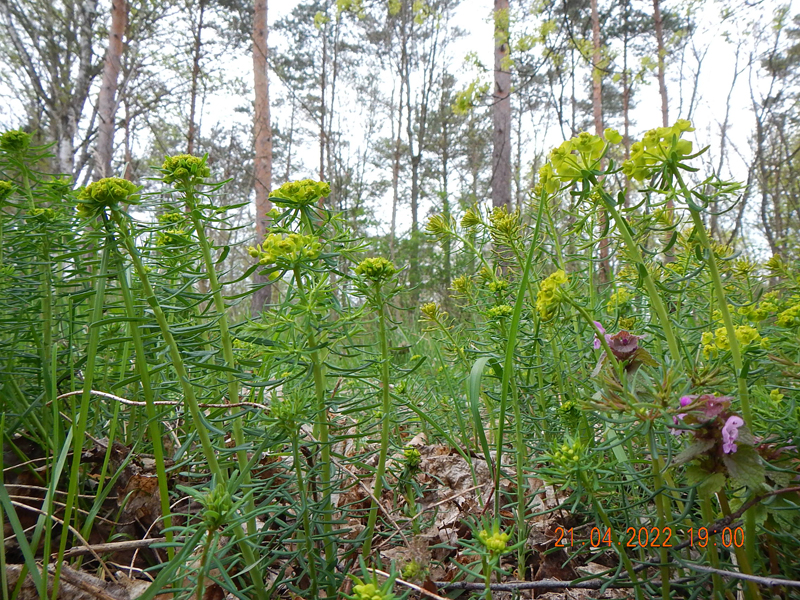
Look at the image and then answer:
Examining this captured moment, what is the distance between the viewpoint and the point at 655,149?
95cm

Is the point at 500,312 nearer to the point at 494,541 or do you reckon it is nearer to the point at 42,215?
the point at 494,541

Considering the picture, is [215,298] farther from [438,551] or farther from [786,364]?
[786,364]

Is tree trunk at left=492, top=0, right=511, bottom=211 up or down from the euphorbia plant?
up

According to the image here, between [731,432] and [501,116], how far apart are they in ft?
28.3

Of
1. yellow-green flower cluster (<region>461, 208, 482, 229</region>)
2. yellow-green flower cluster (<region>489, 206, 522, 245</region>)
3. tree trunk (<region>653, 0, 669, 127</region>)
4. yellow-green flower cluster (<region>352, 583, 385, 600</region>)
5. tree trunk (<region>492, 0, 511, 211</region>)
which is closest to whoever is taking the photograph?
yellow-green flower cluster (<region>352, 583, 385, 600</region>)

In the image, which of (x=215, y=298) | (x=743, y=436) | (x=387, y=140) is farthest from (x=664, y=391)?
(x=387, y=140)

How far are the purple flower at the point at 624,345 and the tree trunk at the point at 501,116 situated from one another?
7.26 metres

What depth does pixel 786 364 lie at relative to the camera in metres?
0.95

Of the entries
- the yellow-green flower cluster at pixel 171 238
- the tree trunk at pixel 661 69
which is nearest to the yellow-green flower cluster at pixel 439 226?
the yellow-green flower cluster at pixel 171 238

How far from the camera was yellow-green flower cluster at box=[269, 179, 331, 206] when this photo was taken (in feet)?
3.53

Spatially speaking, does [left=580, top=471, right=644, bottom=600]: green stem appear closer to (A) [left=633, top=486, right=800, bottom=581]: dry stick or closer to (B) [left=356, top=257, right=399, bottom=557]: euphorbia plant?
(A) [left=633, top=486, right=800, bottom=581]: dry stick

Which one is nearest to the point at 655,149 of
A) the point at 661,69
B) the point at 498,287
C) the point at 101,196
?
the point at 498,287

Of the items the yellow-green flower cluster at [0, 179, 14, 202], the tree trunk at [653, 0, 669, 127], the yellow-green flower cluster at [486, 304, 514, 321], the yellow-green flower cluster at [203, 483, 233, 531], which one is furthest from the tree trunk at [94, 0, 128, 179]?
the tree trunk at [653, 0, 669, 127]

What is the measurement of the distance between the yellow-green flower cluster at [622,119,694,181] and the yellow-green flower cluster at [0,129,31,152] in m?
1.75
